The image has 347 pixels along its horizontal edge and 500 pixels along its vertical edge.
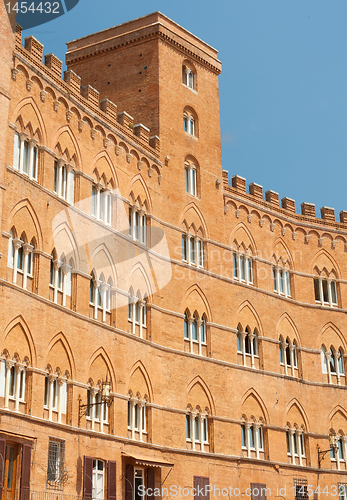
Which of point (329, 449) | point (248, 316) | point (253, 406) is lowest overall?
point (329, 449)

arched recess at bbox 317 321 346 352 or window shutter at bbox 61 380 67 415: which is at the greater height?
arched recess at bbox 317 321 346 352

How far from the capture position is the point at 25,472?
23.5 metres

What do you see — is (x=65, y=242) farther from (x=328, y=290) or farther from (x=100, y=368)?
(x=328, y=290)

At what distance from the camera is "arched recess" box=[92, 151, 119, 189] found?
99.7 ft

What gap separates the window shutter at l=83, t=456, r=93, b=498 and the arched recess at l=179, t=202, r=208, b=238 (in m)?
11.8

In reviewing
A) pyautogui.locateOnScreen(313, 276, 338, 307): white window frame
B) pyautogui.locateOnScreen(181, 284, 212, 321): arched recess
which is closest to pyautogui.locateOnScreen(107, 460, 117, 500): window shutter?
pyautogui.locateOnScreen(181, 284, 212, 321): arched recess

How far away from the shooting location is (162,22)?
36.6m

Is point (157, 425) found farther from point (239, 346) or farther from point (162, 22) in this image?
point (162, 22)

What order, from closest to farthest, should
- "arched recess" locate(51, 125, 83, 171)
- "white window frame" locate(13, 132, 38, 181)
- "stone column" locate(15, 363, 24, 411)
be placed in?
"stone column" locate(15, 363, 24, 411), "white window frame" locate(13, 132, 38, 181), "arched recess" locate(51, 125, 83, 171)

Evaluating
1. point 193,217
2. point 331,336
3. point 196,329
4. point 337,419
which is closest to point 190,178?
point 193,217

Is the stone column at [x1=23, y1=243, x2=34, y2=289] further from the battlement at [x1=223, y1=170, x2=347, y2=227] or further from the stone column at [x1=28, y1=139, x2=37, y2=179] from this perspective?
the battlement at [x1=223, y1=170, x2=347, y2=227]

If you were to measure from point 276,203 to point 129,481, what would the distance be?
17.0m

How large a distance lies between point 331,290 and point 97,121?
51.6ft

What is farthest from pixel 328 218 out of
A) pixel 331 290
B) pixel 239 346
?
pixel 239 346
